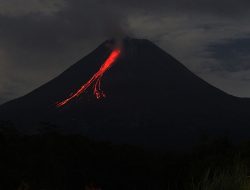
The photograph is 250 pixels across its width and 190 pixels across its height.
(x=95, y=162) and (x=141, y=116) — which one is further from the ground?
(x=141, y=116)

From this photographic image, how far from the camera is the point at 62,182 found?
45.1 metres

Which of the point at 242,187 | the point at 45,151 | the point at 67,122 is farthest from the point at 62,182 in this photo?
the point at 67,122

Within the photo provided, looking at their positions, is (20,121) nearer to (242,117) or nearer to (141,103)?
(141,103)

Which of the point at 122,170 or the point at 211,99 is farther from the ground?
the point at 211,99

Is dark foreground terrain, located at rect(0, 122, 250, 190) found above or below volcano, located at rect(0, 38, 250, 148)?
below

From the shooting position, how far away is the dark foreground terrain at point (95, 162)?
4318 cm

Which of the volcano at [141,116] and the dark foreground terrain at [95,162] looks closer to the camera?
the dark foreground terrain at [95,162]

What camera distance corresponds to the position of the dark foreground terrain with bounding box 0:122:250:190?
43175 millimetres

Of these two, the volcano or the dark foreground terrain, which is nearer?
the dark foreground terrain

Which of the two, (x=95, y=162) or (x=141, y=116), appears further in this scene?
(x=141, y=116)

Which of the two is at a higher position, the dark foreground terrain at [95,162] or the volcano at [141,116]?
the volcano at [141,116]

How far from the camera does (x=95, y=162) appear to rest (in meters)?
52.4

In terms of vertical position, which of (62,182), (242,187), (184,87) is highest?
(184,87)

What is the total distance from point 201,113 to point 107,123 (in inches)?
1290
